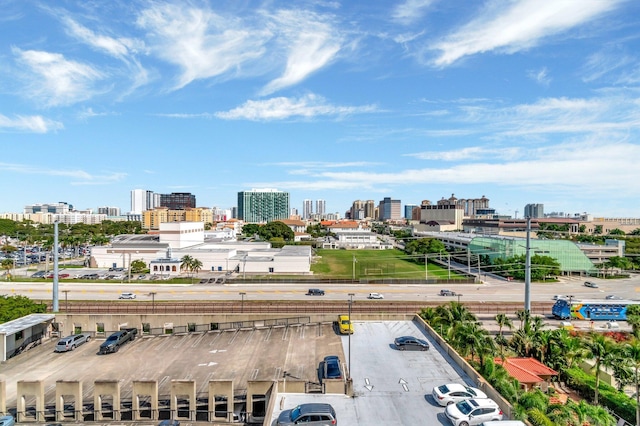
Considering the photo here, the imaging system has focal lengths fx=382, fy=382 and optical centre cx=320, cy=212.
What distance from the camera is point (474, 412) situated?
50.0 ft

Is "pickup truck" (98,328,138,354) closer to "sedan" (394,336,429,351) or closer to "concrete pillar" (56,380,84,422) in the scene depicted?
"concrete pillar" (56,380,84,422)

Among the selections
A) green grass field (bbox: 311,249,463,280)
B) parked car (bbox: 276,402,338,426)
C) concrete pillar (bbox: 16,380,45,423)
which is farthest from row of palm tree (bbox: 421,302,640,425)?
green grass field (bbox: 311,249,463,280)

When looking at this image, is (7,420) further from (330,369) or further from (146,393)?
(330,369)

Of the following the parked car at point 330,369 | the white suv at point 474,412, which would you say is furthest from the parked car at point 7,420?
the white suv at point 474,412

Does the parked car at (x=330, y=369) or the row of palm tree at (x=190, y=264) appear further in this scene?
the row of palm tree at (x=190, y=264)

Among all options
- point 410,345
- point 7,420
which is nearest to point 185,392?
point 7,420

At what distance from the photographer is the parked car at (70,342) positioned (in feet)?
88.5

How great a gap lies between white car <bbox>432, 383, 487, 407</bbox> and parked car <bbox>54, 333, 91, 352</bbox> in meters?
25.1

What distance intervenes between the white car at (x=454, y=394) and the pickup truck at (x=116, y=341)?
70.4 feet

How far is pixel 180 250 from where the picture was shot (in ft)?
263

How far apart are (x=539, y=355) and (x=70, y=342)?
1340 inches

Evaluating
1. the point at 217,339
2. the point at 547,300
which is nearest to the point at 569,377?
the point at 217,339

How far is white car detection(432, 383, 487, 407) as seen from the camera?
56.1 feet

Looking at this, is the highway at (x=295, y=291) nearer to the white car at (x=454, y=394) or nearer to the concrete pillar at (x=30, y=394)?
the concrete pillar at (x=30, y=394)
